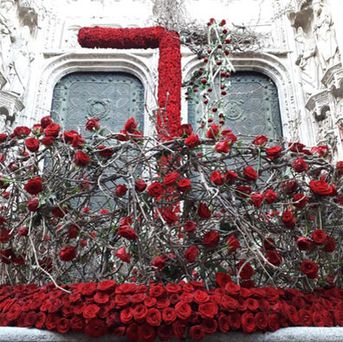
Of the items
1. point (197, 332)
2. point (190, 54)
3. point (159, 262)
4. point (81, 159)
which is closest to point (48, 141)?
point (81, 159)

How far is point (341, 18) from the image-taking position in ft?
18.6

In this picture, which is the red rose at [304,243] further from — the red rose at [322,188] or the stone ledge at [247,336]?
the stone ledge at [247,336]

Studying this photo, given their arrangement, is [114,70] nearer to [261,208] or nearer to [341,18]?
[341,18]

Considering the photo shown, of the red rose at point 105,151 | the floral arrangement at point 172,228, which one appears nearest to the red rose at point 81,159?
the floral arrangement at point 172,228

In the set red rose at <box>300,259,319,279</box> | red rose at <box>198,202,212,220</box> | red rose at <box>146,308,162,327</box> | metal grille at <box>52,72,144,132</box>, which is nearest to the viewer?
red rose at <box>146,308,162,327</box>

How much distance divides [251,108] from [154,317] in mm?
A: 5171

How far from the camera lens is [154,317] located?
6.27ft

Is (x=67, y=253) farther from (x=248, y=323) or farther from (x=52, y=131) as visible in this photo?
(x=248, y=323)

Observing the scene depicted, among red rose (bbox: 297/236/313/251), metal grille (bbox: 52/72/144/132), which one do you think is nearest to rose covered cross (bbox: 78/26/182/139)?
metal grille (bbox: 52/72/144/132)

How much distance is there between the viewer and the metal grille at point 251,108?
21.5 ft

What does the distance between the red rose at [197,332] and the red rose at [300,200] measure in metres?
0.82

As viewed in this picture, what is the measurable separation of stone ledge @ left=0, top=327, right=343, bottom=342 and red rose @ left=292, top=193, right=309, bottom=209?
0.66m

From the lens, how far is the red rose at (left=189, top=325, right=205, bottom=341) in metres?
1.91

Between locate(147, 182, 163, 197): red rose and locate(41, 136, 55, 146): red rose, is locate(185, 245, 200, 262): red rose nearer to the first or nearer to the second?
locate(147, 182, 163, 197): red rose
